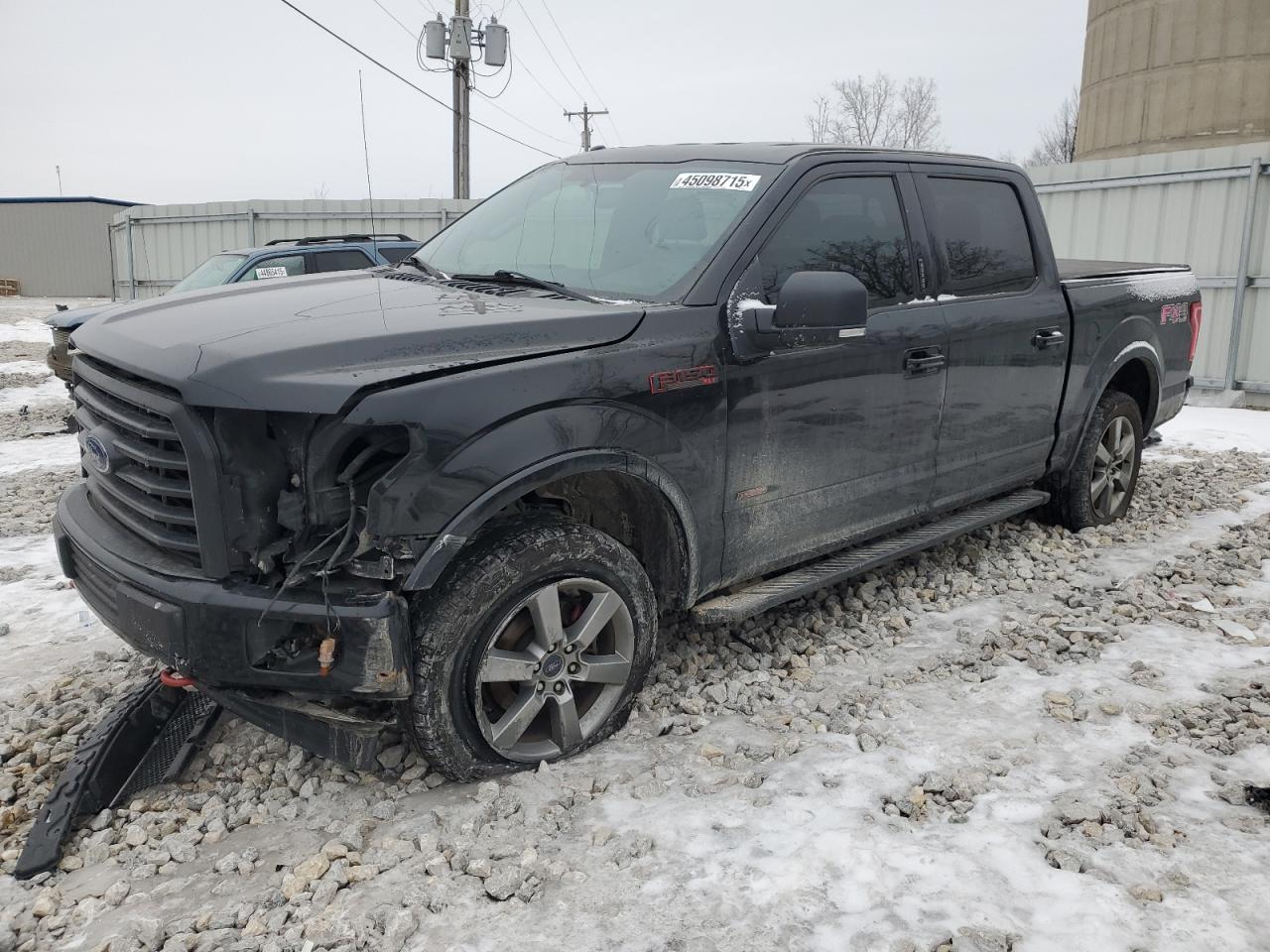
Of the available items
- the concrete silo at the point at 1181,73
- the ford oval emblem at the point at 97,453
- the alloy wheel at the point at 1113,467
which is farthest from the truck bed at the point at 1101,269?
the concrete silo at the point at 1181,73

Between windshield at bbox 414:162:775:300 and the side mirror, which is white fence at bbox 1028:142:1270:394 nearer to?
windshield at bbox 414:162:775:300

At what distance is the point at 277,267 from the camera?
970cm

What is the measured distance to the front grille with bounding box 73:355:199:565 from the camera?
2.76 metres

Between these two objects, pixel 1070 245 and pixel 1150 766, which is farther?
pixel 1070 245

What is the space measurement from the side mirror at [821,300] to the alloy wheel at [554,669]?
1.12 meters

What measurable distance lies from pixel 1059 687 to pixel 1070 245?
10.0m

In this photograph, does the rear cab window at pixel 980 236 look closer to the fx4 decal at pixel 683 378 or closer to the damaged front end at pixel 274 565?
the fx4 decal at pixel 683 378

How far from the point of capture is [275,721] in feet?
9.52

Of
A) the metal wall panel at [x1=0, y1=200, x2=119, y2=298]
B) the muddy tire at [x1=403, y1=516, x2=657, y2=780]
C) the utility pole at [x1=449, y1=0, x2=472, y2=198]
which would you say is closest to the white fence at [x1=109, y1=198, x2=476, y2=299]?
the utility pole at [x1=449, y1=0, x2=472, y2=198]

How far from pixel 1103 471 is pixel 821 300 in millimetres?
3308

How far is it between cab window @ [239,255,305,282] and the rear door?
6940 mm

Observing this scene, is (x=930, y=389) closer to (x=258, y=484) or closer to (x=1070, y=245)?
(x=258, y=484)

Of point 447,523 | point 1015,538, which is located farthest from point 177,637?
point 1015,538

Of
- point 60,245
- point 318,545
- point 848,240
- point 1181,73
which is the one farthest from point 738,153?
point 60,245
